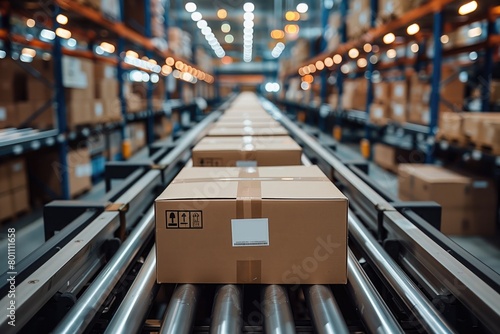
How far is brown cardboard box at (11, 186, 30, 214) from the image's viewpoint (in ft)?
15.0

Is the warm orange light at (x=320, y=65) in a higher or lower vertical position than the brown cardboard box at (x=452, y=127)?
higher

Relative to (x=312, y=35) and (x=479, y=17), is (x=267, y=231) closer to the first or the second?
(x=479, y=17)

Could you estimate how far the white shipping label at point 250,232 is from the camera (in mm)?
1303

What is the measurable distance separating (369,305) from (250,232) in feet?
1.31

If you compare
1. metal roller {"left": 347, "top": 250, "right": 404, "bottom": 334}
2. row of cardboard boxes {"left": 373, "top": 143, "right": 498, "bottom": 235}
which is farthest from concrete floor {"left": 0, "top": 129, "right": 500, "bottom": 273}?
metal roller {"left": 347, "top": 250, "right": 404, "bottom": 334}

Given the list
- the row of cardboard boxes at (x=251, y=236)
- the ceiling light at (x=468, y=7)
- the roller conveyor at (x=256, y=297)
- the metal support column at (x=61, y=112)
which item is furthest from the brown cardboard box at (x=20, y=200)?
the ceiling light at (x=468, y=7)

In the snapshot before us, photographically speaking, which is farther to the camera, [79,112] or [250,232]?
[79,112]

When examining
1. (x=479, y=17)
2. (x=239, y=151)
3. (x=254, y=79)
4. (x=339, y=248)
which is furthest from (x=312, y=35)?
(x=254, y=79)

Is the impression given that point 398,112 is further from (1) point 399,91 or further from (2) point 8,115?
(2) point 8,115

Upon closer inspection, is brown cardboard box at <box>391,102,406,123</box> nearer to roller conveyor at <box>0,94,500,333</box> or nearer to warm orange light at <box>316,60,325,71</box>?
warm orange light at <box>316,60,325,71</box>

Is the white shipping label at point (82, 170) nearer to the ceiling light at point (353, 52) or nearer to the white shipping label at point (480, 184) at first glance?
the white shipping label at point (480, 184)

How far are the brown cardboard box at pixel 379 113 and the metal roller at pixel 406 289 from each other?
5.73 meters

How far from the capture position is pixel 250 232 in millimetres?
1305

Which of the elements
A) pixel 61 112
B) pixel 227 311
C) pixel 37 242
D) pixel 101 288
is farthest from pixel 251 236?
pixel 61 112
